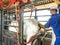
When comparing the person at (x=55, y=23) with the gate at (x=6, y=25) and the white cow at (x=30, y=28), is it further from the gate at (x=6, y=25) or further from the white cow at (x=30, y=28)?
the gate at (x=6, y=25)

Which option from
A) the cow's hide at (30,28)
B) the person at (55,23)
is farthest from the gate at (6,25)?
the person at (55,23)

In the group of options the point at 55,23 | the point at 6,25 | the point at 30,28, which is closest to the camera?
the point at 55,23

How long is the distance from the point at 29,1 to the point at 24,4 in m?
0.17

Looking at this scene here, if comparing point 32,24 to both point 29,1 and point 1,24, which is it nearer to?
point 29,1

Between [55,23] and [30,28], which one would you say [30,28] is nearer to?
[30,28]

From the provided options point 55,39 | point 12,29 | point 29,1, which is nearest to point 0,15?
point 12,29

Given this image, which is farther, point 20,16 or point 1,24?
point 1,24

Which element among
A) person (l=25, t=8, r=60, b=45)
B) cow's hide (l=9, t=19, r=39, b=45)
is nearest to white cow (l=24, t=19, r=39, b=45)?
cow's hide (l=9, t=19, r=39, b=45)

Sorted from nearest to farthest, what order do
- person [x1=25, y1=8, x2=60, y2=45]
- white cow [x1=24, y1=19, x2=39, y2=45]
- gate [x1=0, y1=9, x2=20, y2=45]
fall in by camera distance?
1. person [x1=25, y1=8, x2=60, y2=45]
2. white cow [x1=24, y1=19, x2=39, y2=45]
3. gate [x1=0, y1=9, x2=20, y2=45]

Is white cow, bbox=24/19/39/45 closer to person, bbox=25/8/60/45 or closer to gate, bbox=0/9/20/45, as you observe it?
person, bbox=25/8/60/45

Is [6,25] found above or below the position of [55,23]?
below

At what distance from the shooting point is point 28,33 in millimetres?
2338

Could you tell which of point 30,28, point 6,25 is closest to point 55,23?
point 30,28

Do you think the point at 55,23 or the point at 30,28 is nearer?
the point at 55,23
